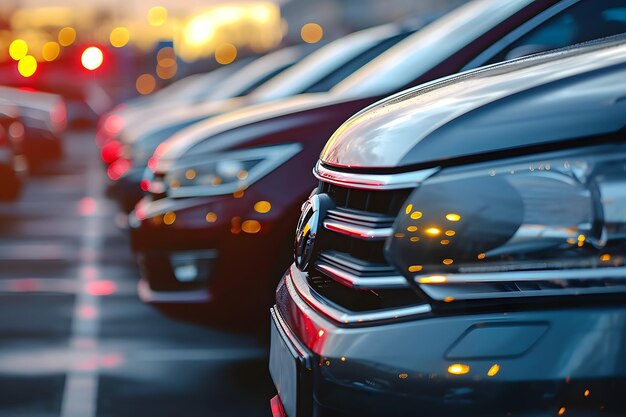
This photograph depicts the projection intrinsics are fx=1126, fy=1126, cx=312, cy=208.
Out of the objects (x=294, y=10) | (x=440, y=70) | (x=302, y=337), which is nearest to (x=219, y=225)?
(x=440, y=70)

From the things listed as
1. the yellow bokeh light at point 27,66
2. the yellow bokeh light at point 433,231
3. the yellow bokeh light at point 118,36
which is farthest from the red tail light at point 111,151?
the yellow bokeh light at point 118,36

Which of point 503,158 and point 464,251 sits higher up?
point 503,158

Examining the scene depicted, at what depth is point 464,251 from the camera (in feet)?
7.01

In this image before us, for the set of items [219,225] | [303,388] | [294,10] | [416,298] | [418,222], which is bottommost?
[294,10]

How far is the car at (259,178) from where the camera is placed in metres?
4.48

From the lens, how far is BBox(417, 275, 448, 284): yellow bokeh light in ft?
7.02

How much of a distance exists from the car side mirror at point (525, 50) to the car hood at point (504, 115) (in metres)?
1.45

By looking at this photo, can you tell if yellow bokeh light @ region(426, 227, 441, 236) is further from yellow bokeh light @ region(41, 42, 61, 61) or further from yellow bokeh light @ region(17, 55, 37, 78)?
yellow bokeh light @ region(41, 42, 61, 61)

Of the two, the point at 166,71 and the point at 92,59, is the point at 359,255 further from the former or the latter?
the point at 166,71

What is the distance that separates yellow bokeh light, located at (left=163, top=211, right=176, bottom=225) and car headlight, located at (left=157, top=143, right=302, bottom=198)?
0.11 meters

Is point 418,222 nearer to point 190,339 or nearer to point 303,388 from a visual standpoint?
point 303,388

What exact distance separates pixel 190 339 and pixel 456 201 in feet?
12.5

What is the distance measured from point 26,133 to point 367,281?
51.2ft

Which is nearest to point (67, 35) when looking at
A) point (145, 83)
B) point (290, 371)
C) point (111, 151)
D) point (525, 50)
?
point (145, 83)
